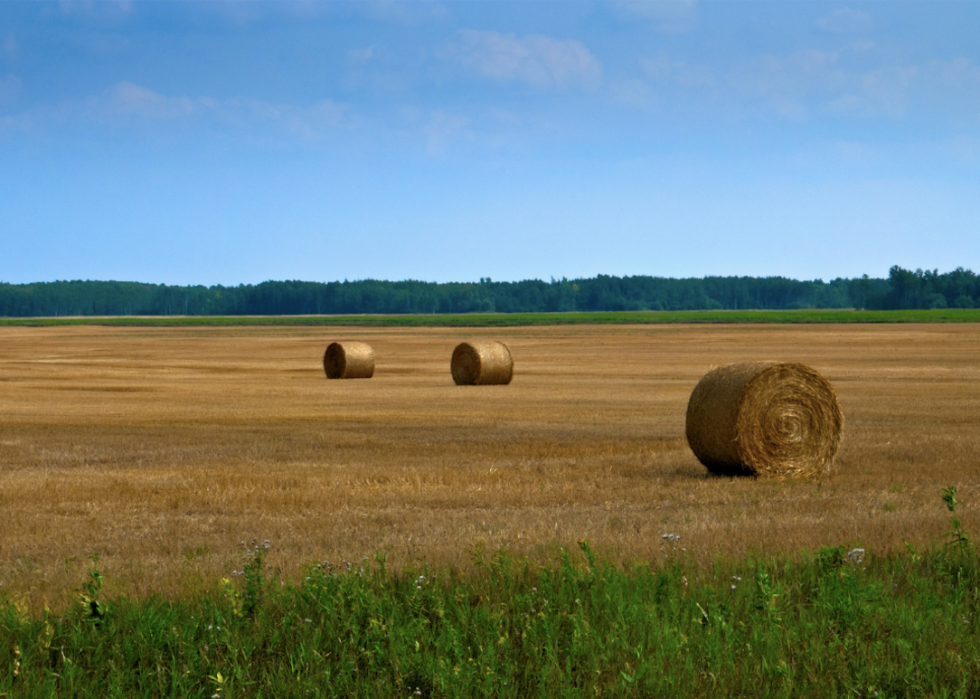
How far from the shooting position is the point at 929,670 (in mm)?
6566

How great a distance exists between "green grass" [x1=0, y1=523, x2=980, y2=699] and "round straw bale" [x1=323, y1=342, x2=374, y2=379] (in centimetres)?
3185

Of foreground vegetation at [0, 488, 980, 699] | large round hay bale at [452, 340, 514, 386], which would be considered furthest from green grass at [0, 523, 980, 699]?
large round hay bale at [452, 340, 514, 386]

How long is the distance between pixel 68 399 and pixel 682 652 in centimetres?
2674

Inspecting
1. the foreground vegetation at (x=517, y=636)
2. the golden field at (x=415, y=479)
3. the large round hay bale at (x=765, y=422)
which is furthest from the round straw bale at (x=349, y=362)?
the foreground vegetation at (x=517, y=636)

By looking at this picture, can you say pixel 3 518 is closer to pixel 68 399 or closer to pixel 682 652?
pixel 682 652

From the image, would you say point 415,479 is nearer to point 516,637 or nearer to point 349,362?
point 516,637

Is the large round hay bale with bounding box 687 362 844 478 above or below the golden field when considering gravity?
above

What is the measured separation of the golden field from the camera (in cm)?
1010

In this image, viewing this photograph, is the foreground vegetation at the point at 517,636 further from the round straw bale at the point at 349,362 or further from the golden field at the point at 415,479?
the round straw bale at the point at 349,362

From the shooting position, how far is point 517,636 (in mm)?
7238

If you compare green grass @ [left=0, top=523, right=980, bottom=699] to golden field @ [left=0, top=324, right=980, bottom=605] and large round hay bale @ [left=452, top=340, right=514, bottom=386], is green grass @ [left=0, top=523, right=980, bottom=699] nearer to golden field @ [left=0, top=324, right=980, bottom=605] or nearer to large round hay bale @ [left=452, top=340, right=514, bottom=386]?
golden field @ [left=0, top=324, right=980, bottom=605]

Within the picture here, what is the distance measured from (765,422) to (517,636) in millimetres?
9301

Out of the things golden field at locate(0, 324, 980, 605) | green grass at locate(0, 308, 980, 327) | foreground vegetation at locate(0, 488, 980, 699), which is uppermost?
green grass at locate(0, 308, 980, 327)

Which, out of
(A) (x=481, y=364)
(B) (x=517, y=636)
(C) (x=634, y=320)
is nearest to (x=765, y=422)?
(B) (x=517, y=636)
